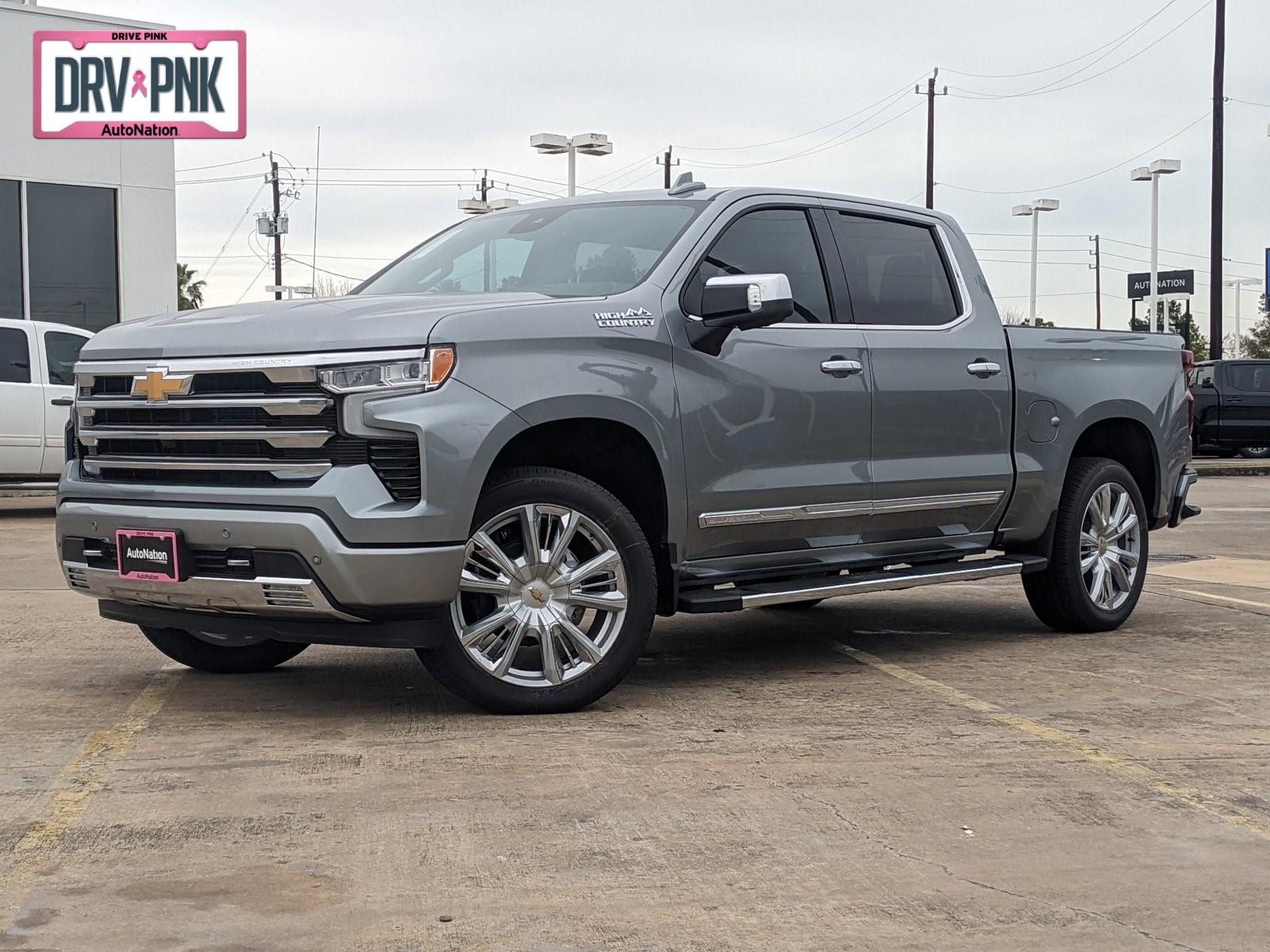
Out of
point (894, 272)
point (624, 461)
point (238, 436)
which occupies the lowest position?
point (624, 461)

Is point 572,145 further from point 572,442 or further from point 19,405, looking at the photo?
point 572,442

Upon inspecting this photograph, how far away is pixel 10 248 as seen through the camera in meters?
25.2

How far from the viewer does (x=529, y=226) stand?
709 cm

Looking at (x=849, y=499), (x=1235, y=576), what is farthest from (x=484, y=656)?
(x=1235, y=576)

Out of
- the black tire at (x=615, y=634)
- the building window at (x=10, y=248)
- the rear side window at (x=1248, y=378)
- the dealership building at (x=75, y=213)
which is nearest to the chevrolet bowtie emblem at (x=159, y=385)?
the black tire at (x=615, y=634)

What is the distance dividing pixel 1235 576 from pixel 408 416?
24.2ft

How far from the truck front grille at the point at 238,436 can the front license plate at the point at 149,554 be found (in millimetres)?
220

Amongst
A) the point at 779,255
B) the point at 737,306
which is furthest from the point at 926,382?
the point at 737,306

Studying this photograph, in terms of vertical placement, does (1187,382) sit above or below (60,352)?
below

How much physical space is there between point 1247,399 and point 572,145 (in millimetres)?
12700

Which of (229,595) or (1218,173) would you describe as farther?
(1218,173)

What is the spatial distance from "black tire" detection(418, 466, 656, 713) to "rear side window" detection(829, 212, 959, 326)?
178cm

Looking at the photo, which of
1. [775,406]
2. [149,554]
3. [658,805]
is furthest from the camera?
[775,406]

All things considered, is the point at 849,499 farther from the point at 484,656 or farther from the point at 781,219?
the point at 484,656
